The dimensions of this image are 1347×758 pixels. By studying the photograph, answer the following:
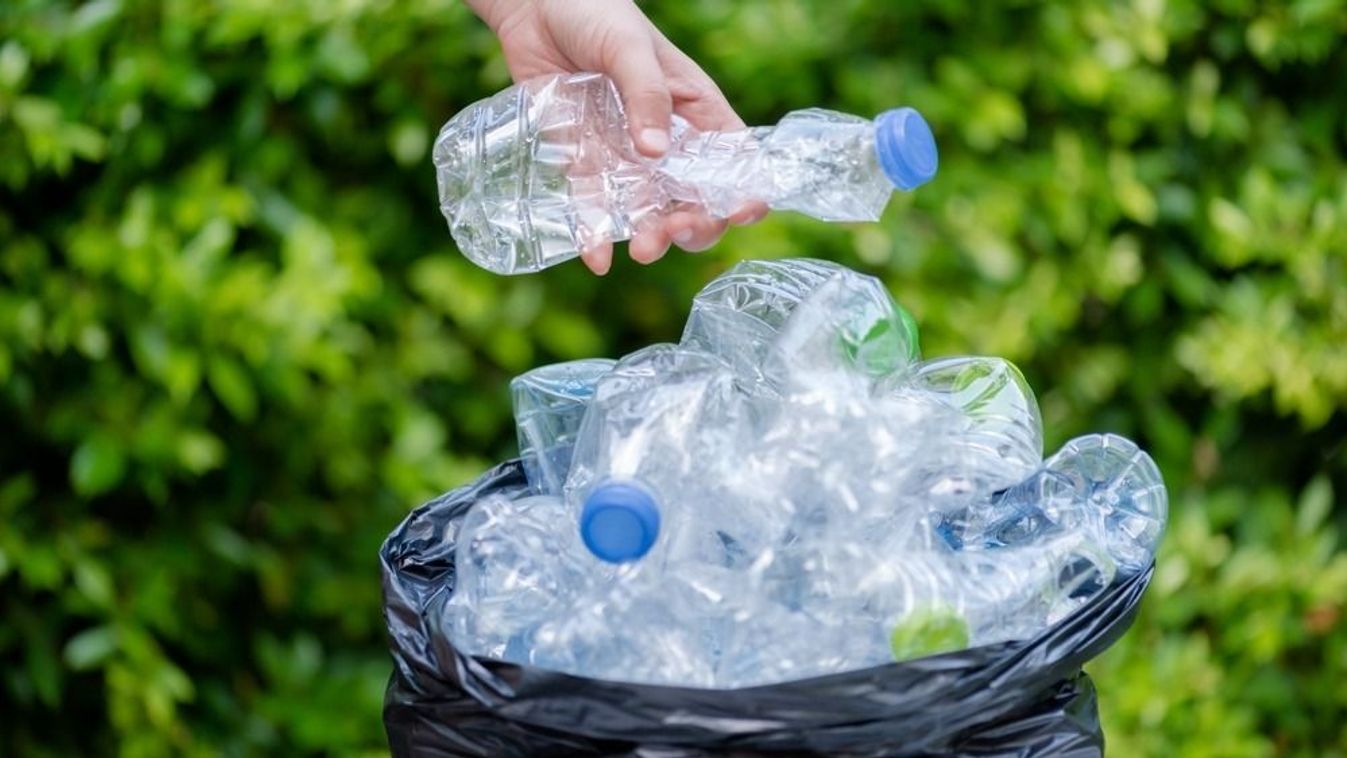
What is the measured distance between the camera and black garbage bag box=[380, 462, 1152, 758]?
1107 mm

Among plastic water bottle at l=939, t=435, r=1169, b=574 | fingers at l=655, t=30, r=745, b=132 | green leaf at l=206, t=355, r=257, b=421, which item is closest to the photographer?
plastic water bottle at l=939, t=435, r=1169, b=574

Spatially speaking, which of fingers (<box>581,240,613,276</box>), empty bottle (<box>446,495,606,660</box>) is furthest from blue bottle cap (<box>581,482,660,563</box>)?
fingers (<box>581,240,613,276</box>)

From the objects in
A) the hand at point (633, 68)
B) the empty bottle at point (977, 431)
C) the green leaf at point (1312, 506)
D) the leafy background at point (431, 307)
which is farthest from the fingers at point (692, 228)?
the green leaf at point (1312, 506)

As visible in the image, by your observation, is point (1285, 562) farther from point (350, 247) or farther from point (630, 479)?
point (630, 479)

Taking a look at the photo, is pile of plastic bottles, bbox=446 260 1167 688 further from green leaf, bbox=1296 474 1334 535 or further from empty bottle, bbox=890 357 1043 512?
green leaf, bbox=1296 474 1334 535

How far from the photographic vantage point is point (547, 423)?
1.45 meters

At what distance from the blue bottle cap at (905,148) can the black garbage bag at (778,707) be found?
349mm

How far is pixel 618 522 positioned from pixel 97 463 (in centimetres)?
123

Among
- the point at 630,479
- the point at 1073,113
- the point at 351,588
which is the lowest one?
the point at 351,588

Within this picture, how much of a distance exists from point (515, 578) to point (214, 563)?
45.3 inches

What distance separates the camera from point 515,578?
1279 millimetres

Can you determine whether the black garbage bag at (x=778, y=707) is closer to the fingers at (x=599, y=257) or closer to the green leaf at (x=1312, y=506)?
the fingers at (x=599, y=257)

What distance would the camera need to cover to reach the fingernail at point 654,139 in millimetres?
1424

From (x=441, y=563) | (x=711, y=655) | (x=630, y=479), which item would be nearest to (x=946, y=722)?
(x=711, y=655)
